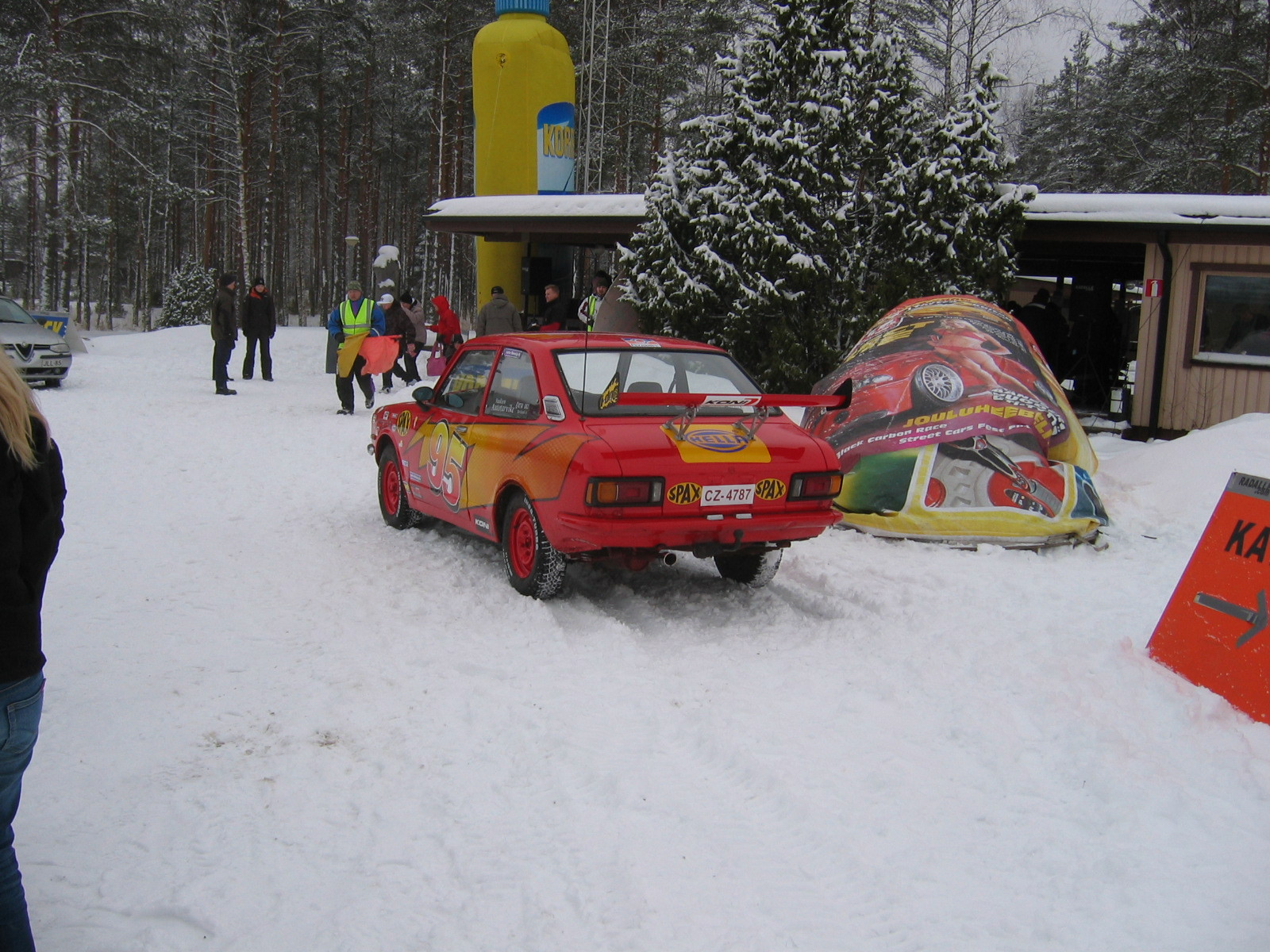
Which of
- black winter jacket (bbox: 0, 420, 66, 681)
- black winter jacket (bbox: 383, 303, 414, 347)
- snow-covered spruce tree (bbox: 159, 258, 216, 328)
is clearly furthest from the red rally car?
snow-covered spruce tree (bbox: 159, 258, 216, 328)

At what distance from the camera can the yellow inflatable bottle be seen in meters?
23.2

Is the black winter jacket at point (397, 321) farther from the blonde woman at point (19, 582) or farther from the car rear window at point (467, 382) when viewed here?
the blonde woman at point (19, 582)

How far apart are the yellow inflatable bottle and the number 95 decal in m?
16.2

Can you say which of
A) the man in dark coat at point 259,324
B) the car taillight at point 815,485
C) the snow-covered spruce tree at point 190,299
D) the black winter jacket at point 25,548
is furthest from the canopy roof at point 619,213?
the snow-covered spruce tree at point 190,299

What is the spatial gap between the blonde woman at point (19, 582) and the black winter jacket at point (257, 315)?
17854 mm

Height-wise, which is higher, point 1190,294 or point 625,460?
point 1190,294

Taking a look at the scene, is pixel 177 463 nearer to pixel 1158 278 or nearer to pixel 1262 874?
pixel 1262 874

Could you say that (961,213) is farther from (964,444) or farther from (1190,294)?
(964,444)

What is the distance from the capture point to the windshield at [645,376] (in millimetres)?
5965

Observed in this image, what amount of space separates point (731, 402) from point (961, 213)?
31.5 feet

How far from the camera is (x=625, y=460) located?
17.6 feet

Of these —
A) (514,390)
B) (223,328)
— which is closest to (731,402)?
(514,390)

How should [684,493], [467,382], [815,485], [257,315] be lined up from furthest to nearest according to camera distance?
[257,315], [467,382], [815,485], [684,493]

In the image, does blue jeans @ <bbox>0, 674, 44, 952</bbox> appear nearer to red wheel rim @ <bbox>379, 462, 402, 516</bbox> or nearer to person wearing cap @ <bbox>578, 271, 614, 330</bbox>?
red wheel rim @ <bbox>379, 462, 402, 516</bbox>
